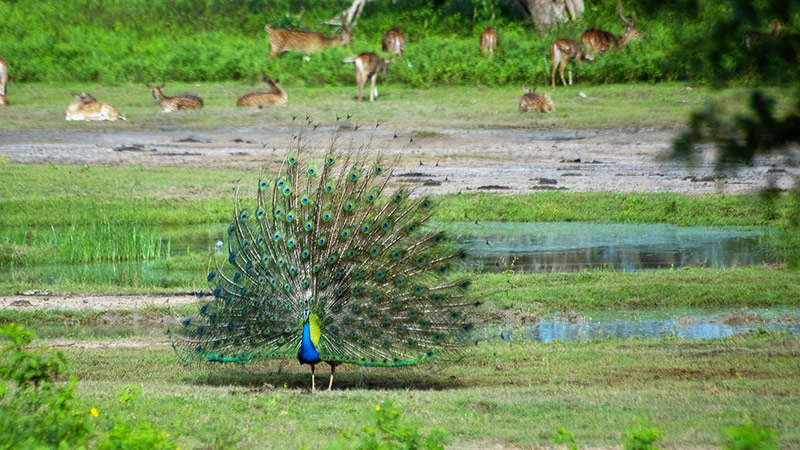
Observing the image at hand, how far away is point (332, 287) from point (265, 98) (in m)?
18.2

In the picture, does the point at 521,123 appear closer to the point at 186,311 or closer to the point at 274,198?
the point at 186,311

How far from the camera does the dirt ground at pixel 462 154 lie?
61.1 feet

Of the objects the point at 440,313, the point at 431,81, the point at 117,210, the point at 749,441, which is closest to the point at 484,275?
the point at 440,313

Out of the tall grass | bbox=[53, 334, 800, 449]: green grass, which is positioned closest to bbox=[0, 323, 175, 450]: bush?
bbox=[53, 334, 800, 449]: green grass

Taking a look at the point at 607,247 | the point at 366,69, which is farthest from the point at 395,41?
the point at 607,247

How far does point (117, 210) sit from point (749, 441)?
13.2 m

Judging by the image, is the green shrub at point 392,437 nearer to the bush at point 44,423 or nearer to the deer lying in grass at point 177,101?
the bush at point 44,423

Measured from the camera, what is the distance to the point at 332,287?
27.1 ft

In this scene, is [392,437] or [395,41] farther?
[395,41]

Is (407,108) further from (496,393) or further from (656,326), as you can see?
(496,393)

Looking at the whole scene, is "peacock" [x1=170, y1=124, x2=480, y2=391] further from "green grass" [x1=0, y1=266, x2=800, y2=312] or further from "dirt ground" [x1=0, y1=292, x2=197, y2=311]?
"dirt ground" [x1=0, y1=292, x2=197, y2=311]

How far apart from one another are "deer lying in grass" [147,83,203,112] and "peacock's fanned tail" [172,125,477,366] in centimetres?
1772

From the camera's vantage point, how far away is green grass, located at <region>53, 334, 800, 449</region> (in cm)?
675

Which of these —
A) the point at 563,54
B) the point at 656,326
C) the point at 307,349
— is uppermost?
the point at 563,54
